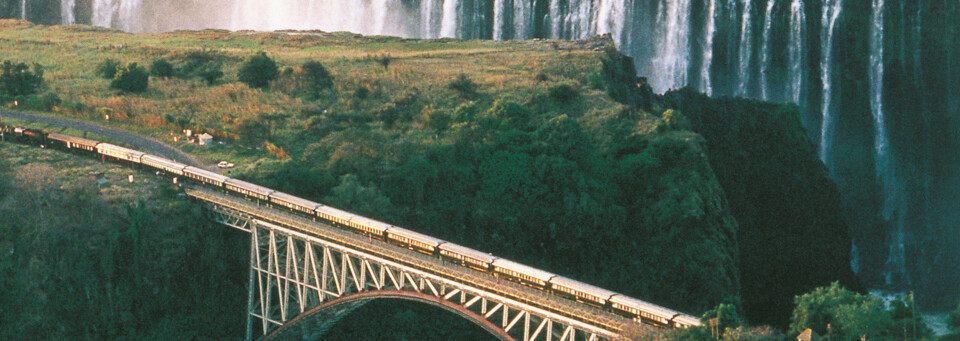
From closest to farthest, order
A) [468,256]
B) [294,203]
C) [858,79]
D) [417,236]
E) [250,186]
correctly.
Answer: [468,256], [417,236], [294,203], [250,186], [858,79]

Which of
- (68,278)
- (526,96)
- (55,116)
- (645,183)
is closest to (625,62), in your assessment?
(526,96)

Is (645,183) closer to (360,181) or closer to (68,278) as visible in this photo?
(360,181)

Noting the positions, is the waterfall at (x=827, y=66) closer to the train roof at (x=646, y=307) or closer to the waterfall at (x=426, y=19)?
the waterfall at (x=426, y=19)

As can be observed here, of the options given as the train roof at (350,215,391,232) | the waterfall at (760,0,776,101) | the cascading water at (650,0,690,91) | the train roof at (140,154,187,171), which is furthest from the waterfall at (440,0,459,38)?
the train roof at (350,215,391,232)

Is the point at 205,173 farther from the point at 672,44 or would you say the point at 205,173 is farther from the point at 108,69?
the point at 672,44

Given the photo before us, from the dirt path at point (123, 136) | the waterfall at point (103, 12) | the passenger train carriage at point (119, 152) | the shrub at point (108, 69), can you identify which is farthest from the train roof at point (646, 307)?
the waterfall at point (103, 12)

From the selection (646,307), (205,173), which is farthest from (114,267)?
(646,307)
